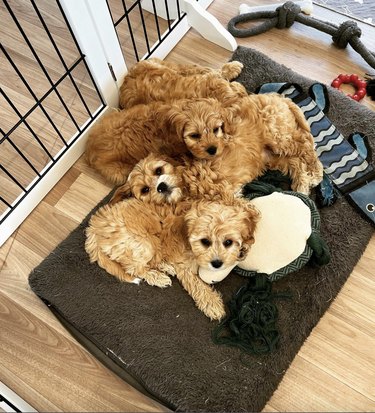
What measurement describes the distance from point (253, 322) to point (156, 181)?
2.22ft

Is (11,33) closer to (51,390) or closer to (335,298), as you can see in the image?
(51,390)

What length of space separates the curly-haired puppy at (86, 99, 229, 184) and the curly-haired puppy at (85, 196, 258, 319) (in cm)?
23

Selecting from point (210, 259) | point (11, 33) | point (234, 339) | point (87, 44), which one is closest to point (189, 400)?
point (234, 339)

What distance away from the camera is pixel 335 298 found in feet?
5.87

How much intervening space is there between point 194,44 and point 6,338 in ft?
5.91

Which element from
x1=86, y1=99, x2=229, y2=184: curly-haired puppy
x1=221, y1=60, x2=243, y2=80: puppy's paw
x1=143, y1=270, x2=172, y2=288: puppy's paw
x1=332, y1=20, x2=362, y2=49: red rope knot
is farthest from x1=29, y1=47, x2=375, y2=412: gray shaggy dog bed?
x1=332, y1=20, x2=362, y2=49: red rope knot

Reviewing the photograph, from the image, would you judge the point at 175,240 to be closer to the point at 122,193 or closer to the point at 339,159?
the point at 122,193

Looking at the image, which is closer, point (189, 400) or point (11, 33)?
point (189, 400)

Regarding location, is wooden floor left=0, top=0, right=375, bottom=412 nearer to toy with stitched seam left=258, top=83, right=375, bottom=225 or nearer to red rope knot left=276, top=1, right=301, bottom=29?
toy with stitched seam left=258, top=83, right=375, bottom=225

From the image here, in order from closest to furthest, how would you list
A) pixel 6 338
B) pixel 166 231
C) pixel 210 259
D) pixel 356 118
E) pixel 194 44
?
pixel 210 259 < pixel 166 231 < pixel 6 338 < pixel 356 118 < pixel 194 44

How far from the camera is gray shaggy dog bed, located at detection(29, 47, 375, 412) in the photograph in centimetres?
162

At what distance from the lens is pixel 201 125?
1614 mm

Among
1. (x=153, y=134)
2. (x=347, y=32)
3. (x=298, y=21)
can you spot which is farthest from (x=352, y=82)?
(x=153, y=134)

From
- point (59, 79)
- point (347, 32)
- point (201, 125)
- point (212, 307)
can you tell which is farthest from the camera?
point (347, 32)
